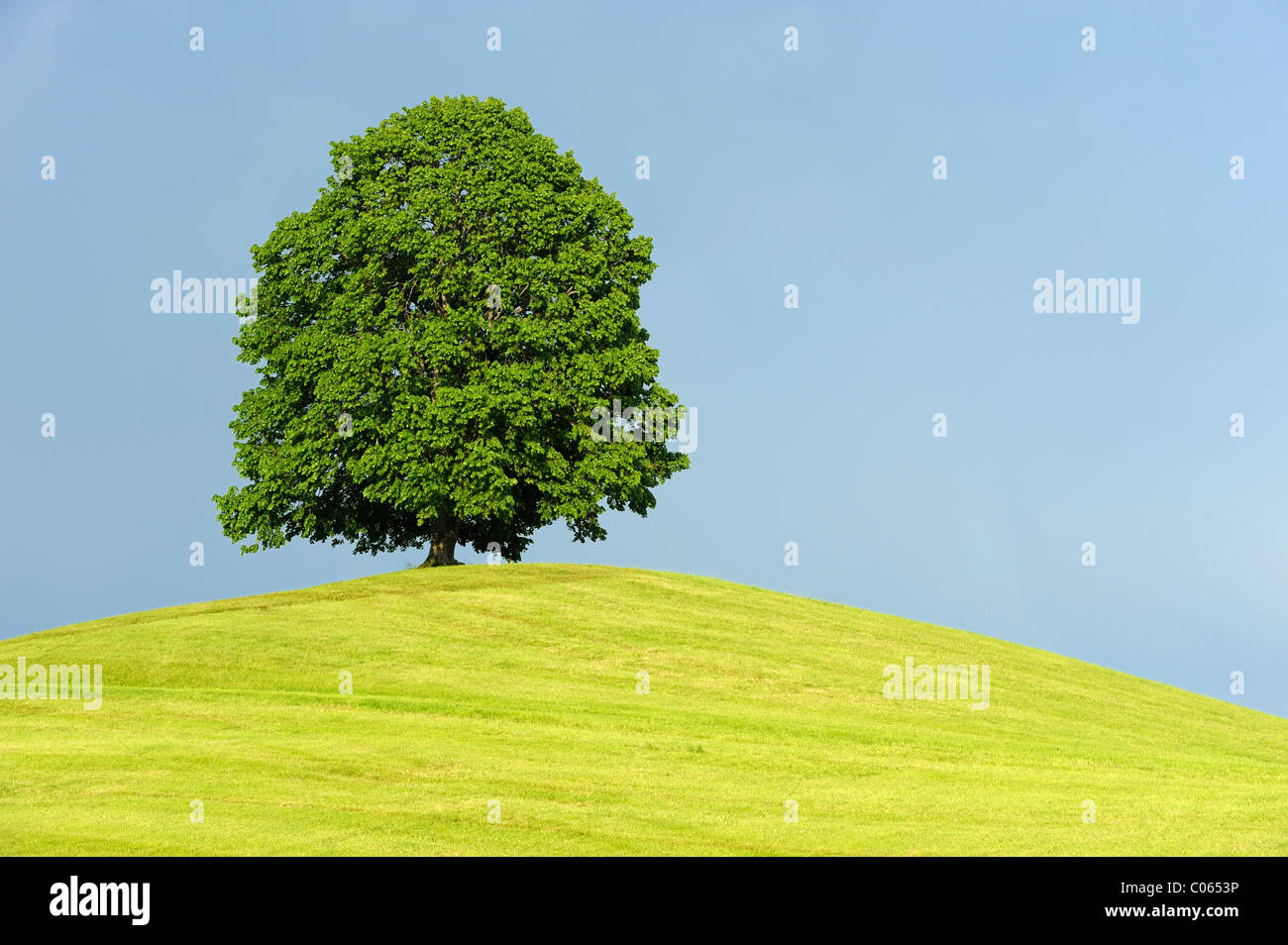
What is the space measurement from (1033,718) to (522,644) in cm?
1459

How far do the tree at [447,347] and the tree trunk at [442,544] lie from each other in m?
0.08

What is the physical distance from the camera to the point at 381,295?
161ft

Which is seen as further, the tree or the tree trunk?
the tree trunk

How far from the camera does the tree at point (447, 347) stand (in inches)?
1802

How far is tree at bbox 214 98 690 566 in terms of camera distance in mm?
45781

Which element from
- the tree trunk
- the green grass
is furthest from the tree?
the green grass

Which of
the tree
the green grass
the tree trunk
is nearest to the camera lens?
the green grass

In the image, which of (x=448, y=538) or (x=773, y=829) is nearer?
(x=773, y=829)

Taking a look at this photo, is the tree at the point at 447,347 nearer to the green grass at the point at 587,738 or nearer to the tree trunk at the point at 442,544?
the tree trunk at the point at 442,544

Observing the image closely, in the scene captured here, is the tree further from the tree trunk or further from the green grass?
the green grass

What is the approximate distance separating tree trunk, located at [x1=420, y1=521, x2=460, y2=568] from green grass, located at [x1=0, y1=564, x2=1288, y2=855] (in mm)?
3160

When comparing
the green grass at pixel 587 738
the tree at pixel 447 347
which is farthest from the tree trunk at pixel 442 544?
the green grass at pixel 587 738
